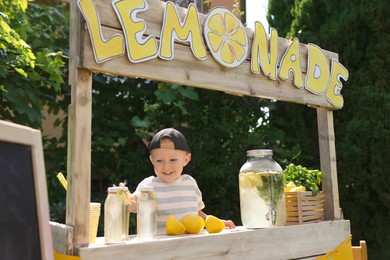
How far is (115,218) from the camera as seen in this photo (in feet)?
5.83

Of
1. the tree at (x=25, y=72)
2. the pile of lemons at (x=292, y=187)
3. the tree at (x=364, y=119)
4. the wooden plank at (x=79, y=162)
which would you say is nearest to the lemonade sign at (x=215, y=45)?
the wooden plank at (x=79, y=162)

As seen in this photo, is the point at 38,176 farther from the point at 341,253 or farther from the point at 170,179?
the point at 341,253

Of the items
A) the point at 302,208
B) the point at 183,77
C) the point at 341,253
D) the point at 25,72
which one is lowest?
the point at 341,253

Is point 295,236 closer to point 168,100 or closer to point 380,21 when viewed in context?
point 168,100

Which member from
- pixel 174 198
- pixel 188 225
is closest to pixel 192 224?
pixel 188 225

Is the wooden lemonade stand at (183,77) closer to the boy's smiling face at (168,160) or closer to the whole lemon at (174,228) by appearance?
the whole lemon at (174,228)

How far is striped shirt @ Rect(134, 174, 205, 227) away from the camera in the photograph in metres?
2.25

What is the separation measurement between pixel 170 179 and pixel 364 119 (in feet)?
11.3

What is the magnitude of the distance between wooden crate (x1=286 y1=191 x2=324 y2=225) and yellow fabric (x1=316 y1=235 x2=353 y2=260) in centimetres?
18

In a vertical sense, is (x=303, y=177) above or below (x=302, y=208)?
above

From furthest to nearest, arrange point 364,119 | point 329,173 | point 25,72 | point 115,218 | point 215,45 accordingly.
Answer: point 364,119, point 25,72, point 329,173, point 215,45, point 115,218

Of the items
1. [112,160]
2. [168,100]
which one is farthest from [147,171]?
[168,100]

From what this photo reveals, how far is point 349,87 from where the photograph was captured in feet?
17.5

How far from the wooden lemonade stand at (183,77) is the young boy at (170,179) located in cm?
31
